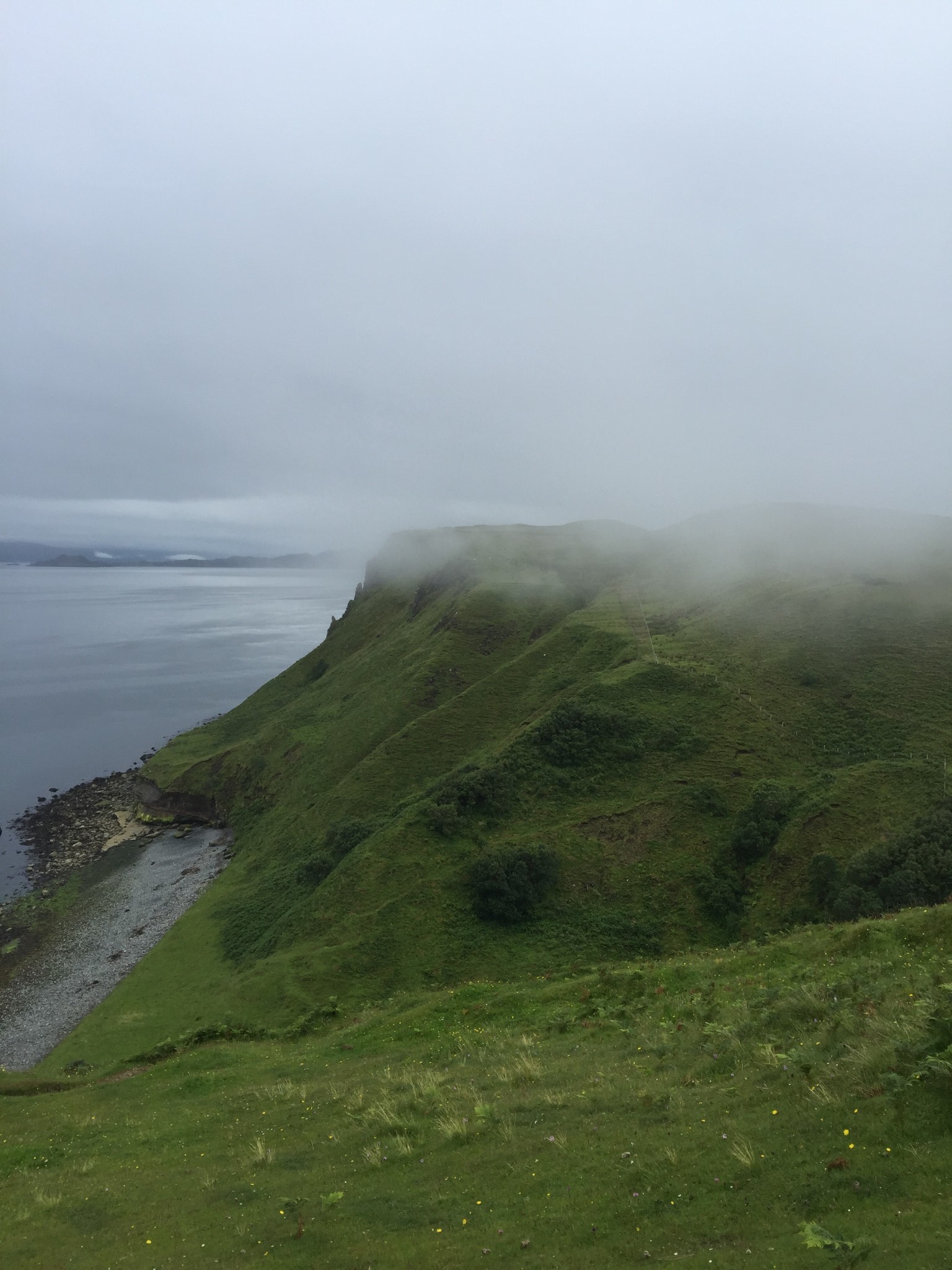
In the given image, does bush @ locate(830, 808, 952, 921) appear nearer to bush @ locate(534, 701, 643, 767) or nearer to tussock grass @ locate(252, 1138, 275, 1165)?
bush @ locate(534, 701, 643, 767)

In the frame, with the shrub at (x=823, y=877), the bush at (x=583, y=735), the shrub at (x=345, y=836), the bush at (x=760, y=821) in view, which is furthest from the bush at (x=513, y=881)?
the shrub at (x=823, y=877)

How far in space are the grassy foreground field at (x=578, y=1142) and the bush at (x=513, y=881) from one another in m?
18.3

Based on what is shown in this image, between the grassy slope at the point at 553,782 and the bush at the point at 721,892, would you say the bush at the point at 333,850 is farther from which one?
the bush at the point at 721,892

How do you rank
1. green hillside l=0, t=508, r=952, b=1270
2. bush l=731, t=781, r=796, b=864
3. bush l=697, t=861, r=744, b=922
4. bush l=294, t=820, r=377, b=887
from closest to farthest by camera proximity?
green hillside l=0, t=508, r=952, b=1270 < bush l=697, t=861, r=744, b=922 < bush l=731, t=781, r=796, b=864 < bush l=294, t=820, r=377, b=887

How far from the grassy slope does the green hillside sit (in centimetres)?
29

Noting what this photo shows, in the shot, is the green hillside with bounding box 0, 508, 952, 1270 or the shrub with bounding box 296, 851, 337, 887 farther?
the shrub with bounding box 296, 851, 337, 887

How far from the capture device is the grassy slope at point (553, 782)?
40.9m

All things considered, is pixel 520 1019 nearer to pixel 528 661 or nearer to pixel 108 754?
pixel 528 661

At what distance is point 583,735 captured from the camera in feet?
183

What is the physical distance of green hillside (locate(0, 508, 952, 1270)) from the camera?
11.1 m

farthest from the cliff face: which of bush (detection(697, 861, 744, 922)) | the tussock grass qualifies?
the tussock grass

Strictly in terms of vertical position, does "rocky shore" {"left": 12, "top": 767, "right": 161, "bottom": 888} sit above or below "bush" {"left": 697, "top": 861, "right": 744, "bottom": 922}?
below

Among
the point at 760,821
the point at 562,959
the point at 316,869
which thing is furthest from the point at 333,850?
the point at 760,821

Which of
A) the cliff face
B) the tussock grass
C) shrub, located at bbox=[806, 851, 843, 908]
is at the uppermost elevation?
the tussock grass
